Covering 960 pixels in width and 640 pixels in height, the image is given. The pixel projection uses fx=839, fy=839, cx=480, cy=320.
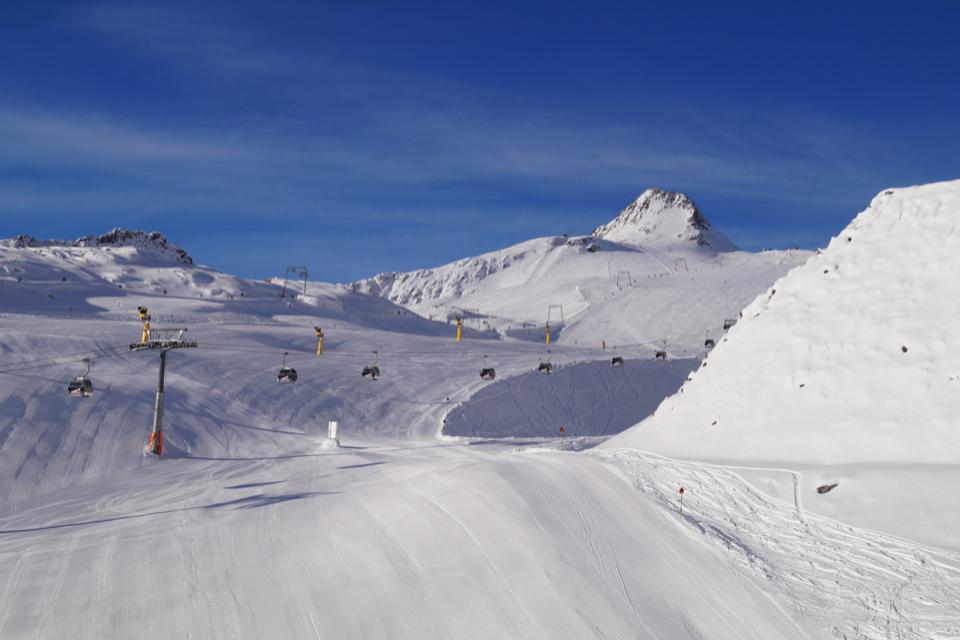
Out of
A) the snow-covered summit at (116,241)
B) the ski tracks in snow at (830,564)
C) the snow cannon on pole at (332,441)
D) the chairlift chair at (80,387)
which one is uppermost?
the snow-covered summit at (116,241)

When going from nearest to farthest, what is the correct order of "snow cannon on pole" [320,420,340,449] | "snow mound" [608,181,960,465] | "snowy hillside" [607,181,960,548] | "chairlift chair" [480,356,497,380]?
"snowy hillside" [607,181,960,548] → "snow mound" [608,181,960,465] → "snow cannon on pole" [320,420,340,449] → "chairlift chair" [480,356,497,380]

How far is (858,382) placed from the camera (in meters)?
20.5

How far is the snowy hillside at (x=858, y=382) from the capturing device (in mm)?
16797

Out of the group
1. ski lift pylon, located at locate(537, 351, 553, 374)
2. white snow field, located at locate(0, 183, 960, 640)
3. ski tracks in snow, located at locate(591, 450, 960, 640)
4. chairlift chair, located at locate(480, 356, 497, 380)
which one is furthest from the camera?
ski lift pylon, located at locate(537, 351, 553, 374)

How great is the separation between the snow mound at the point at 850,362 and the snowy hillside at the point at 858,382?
38mm

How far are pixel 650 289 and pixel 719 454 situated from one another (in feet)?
271

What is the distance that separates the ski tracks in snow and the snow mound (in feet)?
9.15

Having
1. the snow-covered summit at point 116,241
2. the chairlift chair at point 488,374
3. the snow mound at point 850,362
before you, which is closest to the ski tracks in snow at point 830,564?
the snow mound at point 850,362

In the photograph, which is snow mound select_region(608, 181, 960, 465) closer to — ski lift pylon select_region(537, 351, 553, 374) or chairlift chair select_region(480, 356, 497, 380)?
chairlift chair select_region(480, 356, 497, 380)

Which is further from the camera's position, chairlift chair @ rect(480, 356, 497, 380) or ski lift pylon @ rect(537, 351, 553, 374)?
ski lift pylon @ rect(537, 351, 553, 374)

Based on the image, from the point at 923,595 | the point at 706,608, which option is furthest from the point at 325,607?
the point at 923,595

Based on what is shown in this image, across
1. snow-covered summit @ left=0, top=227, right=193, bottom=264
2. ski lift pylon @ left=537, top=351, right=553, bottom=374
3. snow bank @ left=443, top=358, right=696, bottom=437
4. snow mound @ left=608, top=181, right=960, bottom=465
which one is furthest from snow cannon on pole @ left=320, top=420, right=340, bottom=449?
snow-covered summit @ left=0, top=227, right=193, bottom=264

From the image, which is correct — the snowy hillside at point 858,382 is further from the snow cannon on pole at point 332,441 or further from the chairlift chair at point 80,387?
the chairlift chair at point 80,387

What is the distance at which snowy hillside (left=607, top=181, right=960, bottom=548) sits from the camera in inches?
661
